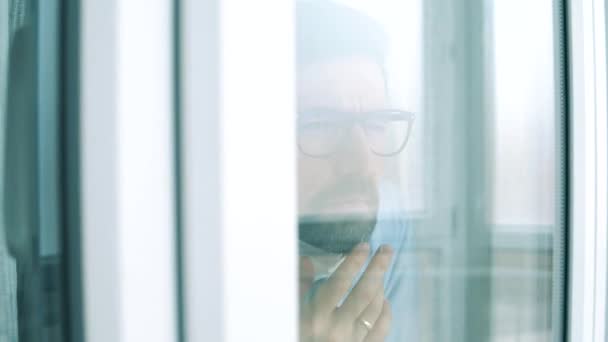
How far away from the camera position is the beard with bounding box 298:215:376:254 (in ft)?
1.61

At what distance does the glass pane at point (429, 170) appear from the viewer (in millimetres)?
514

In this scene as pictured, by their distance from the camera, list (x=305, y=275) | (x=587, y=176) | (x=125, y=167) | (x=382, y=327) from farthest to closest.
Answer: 1. (x=587, y=176)
2. (x=382, y=327)
3. (x=305, y=275)
4. (x=125, y=167)

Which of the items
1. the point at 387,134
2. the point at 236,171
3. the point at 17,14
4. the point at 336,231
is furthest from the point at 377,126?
the point at 17,14

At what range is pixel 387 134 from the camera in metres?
0.58

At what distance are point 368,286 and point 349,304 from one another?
3 centimetres

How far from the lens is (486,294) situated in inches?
29.0

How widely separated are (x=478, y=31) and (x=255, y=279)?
49 cm

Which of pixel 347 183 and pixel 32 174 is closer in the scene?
pixel 32 174

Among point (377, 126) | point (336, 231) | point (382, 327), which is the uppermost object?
point (377, 126)

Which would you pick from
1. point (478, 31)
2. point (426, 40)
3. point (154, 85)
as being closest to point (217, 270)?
point (154, 85)

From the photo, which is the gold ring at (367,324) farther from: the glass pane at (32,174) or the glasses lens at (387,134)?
the glass pane at (32,174)

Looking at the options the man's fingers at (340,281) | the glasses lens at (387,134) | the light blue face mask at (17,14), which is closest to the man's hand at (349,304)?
the man's fingers at (340,281)

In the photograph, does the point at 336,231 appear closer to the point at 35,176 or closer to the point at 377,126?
the point at 377,126

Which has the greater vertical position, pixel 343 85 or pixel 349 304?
pixel 343 85
